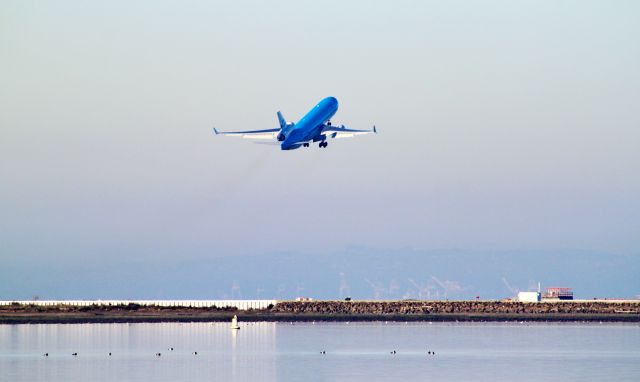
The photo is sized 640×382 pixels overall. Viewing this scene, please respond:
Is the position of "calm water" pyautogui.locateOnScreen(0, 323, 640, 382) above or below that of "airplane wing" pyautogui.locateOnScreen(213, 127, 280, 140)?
below

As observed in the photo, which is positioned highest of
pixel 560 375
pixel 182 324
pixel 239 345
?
pixel 182 324

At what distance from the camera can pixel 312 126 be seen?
147750 mm

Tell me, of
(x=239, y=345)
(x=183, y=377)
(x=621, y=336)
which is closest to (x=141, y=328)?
(x=239, y=345)

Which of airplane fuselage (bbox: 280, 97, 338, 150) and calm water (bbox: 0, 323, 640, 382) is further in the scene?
airplane fuselage (bbox: 280, 97, 338, 150)

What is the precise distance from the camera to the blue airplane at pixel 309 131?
144 metres

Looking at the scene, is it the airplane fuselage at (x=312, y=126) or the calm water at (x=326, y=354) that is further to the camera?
the airplane fuselage at (x=312, y=126)

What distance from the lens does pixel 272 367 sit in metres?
115

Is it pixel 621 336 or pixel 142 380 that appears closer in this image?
pixel 142 380

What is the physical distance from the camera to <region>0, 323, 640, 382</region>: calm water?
109 m

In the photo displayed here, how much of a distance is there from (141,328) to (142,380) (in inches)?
3039

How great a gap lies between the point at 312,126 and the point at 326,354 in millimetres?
29091

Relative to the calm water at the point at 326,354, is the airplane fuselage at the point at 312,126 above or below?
above

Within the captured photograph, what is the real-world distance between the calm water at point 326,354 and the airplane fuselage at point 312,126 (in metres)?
20.5

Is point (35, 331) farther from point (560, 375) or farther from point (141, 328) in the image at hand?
point (560, 375)
